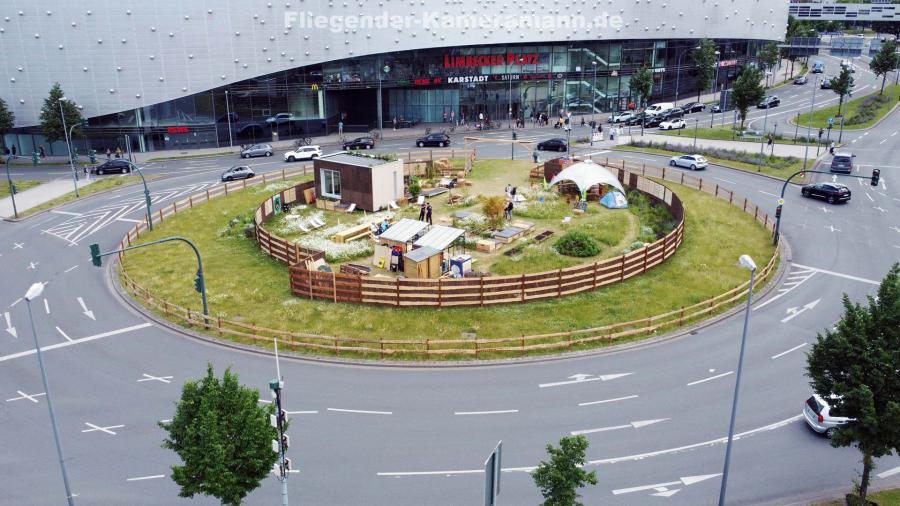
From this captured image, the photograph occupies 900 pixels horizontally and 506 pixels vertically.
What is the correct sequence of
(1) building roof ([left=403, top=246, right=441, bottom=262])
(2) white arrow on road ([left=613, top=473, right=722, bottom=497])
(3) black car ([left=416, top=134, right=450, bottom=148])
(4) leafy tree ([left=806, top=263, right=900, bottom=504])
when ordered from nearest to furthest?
(4) leafy tree ([left=806, top=263, right=900, bottom=504]) → (2) white arrow on road ([left=613, top=473, right=722, bottom=497]) → (1) building roof ([left=403, top=246, right=441, bottom=262]) → (3) black car ([left=416, top=134, right=450, bottom=148])

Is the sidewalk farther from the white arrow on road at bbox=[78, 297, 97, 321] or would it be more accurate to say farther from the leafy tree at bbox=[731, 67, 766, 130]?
the leafy tree at bbox=[731, 67, 766, 130]

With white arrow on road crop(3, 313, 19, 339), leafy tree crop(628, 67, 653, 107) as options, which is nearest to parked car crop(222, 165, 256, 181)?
white arrow on road crop(3, 313, 19, 339)

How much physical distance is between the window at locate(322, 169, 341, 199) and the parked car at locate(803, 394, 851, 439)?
3384cm

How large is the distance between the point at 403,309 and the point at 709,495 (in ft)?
52.3

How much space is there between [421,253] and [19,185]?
1703 inches

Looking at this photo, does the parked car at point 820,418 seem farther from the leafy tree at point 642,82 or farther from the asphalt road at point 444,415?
the leafy tree at point 642,82

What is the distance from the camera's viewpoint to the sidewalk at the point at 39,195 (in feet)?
174

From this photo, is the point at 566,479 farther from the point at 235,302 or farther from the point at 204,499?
the point at 235,302

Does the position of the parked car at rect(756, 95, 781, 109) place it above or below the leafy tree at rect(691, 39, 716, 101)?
below

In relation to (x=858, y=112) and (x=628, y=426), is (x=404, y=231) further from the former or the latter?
(x=858, y=112)

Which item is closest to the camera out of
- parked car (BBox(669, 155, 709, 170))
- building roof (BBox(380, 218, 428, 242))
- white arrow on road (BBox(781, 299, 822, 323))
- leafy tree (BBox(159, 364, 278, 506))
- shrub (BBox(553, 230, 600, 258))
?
leafy tree (BBox(159, 364, 278, 506))

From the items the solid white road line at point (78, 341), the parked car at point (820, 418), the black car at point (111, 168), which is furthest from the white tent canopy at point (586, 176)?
the black car at point (111, 168)

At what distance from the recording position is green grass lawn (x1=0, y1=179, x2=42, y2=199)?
189ft

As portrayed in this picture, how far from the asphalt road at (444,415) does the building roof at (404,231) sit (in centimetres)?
1034
